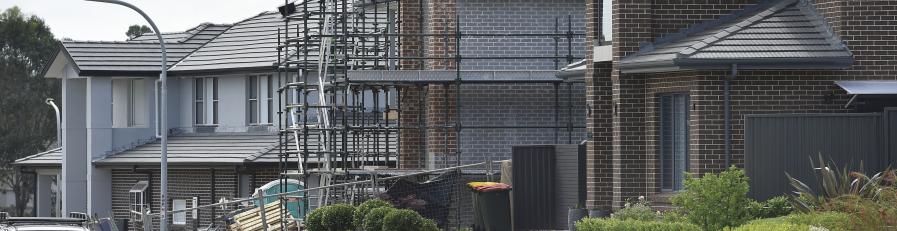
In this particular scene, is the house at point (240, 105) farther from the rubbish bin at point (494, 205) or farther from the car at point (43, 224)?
the car at point (43, 224)

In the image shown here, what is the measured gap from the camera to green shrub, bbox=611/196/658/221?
24312 millimetres

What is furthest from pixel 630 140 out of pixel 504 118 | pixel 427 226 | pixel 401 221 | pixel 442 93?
pixel 442 93

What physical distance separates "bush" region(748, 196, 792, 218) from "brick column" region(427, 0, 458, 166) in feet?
38.8

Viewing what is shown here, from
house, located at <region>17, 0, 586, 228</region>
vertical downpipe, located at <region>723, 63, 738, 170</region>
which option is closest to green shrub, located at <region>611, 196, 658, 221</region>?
vertical downpipe, located at <region>723, 63, 738, 170</region>

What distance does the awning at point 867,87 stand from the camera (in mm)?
23781

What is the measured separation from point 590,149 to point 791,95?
3778mm

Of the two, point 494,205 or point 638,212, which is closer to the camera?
point 638,212

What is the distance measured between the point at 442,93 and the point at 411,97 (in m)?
1.25

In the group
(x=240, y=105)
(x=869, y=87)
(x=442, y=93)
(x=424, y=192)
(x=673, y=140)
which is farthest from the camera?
(x=240, y=105)

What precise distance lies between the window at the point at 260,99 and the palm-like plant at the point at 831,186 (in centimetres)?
2675

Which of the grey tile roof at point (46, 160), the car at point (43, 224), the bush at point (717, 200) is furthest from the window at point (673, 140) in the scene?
the grey tile roof at point (46, 160)

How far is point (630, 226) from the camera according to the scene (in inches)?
831

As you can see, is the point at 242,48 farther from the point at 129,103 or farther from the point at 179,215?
the point at 179,215

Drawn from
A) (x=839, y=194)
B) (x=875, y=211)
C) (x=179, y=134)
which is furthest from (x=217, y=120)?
(x=875, y=211)
